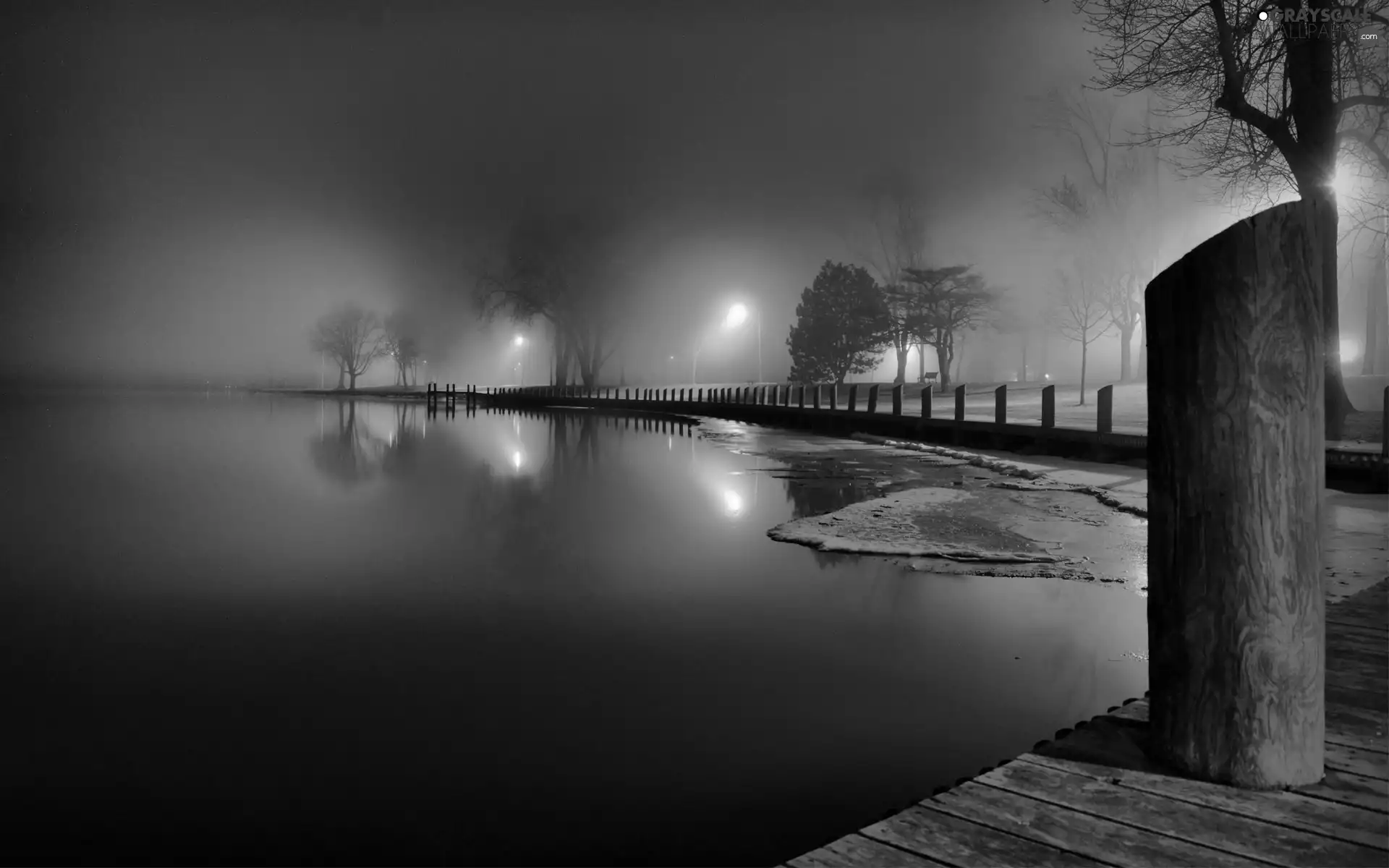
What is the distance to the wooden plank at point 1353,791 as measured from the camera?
2.76 meters

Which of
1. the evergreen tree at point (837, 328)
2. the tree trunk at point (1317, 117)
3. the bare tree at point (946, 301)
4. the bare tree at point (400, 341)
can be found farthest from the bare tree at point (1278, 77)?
the bare tree at point (400, 341)

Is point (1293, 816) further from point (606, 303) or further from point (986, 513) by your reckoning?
point (606, 303)

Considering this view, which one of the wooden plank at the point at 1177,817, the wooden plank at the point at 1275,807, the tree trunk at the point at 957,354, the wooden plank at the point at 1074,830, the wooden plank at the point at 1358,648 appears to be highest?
the tree trunk at the point at 957,354

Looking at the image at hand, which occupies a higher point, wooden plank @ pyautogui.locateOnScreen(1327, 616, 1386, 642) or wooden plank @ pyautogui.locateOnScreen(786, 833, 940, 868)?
wooden plank @ pyautogui.locateOnScreen(1327, 616, 1386, 642)

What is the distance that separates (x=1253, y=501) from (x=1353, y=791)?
951 millimetres

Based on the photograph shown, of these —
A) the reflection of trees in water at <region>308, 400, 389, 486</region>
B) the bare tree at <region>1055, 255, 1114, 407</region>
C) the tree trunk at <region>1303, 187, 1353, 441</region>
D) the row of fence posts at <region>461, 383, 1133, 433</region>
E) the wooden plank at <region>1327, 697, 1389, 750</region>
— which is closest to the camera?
the wooden plank at <region>1327, 697, 1389, 750</region>

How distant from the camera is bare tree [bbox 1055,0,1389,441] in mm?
16719

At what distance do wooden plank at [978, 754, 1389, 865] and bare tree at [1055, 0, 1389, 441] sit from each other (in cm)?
1543

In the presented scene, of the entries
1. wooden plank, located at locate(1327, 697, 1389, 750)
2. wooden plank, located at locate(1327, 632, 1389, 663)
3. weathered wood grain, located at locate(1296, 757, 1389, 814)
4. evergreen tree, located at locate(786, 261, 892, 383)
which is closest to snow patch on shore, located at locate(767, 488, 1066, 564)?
wooden plank, located at locate(1327, 632, 1389, 663)

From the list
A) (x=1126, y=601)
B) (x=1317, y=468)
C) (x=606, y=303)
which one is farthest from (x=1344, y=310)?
(x=1317, y=468)

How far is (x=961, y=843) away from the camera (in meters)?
2.58

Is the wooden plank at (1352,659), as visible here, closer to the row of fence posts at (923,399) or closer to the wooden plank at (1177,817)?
the wooden plank at (1177,817)

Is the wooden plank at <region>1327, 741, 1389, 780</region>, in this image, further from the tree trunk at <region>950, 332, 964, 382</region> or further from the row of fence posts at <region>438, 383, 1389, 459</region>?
the tree trunk at <region>950, 332, 964, 382</region>

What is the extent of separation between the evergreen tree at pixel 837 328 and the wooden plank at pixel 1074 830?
56823 millimetres
